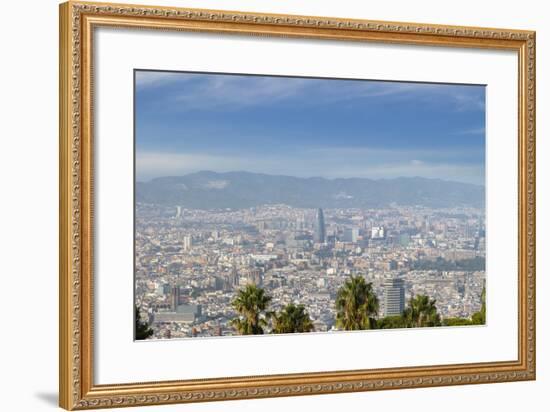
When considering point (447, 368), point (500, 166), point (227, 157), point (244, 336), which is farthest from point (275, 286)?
point (500, 166)

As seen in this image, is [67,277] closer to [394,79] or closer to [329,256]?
[329,256]

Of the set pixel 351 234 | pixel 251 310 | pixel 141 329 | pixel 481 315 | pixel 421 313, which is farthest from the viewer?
pixel 481 315

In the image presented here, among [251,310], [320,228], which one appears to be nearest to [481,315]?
[320,228]

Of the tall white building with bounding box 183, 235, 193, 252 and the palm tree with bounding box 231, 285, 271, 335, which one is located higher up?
the tall white building with bounding box 183, 235, 193, 252

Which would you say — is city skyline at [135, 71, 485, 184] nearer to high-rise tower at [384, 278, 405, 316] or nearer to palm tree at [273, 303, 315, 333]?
high-rise tower at [384, 278, 405, 316]

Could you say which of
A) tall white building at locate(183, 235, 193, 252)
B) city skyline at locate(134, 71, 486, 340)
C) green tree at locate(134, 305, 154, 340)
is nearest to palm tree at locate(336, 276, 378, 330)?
city skyline at locate(134, 71, 486, 340)

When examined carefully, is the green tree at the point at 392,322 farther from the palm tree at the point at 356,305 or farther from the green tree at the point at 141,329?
the green tree at the point at 141,329

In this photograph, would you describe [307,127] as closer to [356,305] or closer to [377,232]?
[377,232]
